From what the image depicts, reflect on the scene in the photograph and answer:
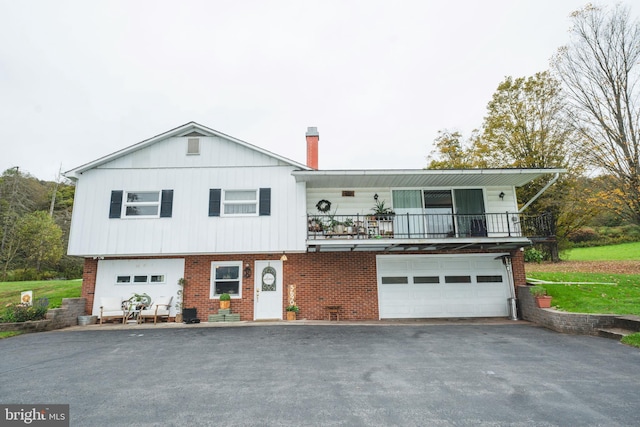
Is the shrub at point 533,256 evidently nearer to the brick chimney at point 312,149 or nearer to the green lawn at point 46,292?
the brick chimney at point 312,149

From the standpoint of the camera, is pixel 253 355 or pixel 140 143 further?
pixel 140 143

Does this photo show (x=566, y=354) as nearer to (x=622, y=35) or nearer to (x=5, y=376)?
(x=5, y=376)

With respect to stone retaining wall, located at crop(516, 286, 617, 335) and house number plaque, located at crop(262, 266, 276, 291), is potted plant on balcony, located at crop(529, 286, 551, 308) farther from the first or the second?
house number plaque, located at crop(262, 266, 276, 291)

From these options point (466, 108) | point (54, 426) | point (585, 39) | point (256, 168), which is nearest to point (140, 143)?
point (256, 168)

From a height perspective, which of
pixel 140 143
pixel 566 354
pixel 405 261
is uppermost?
pixel 140 143

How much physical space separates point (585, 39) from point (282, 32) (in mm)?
13959

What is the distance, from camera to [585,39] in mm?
13906

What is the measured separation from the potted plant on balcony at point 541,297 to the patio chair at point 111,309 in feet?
47.5

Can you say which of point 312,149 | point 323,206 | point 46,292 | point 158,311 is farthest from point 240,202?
point 46,292

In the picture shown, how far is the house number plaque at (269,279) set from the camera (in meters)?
11.7

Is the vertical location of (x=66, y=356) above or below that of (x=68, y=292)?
below

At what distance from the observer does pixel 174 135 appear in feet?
40.2

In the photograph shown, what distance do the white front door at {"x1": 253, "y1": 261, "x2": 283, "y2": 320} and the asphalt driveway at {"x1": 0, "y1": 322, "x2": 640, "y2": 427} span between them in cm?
265

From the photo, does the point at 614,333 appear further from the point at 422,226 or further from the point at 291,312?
the point at 291,312
